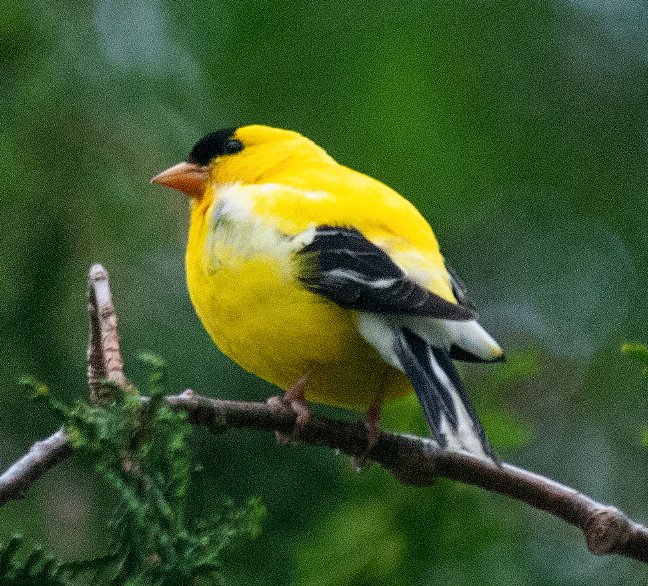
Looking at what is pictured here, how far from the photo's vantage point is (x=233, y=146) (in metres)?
3.10

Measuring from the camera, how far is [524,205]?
16.6 feet

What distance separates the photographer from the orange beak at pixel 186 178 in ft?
9.40

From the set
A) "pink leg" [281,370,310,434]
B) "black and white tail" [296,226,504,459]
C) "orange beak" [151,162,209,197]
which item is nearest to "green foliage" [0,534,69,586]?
"pink leg" [281,370,310,434]

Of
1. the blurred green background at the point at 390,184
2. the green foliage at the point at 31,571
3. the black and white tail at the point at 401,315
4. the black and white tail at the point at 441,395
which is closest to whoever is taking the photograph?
the green foliage at the point at 31,571

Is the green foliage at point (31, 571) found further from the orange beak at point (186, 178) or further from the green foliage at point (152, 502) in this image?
the orange beak at point (186, 178)

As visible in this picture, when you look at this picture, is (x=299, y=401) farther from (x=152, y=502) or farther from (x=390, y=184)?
(x=390, y=184)

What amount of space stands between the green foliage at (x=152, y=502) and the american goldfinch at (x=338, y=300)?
0.63 metres

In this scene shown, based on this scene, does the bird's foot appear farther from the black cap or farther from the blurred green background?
the black cap

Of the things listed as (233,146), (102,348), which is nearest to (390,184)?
(233,146)

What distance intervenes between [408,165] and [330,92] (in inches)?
21.8

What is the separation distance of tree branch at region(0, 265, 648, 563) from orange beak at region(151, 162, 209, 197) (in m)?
0.86

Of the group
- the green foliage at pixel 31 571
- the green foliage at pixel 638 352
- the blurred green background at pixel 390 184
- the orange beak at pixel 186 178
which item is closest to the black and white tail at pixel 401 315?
the green foliage at pixel 638 352

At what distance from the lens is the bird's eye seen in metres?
3.09

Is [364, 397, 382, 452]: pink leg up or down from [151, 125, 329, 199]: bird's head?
down
